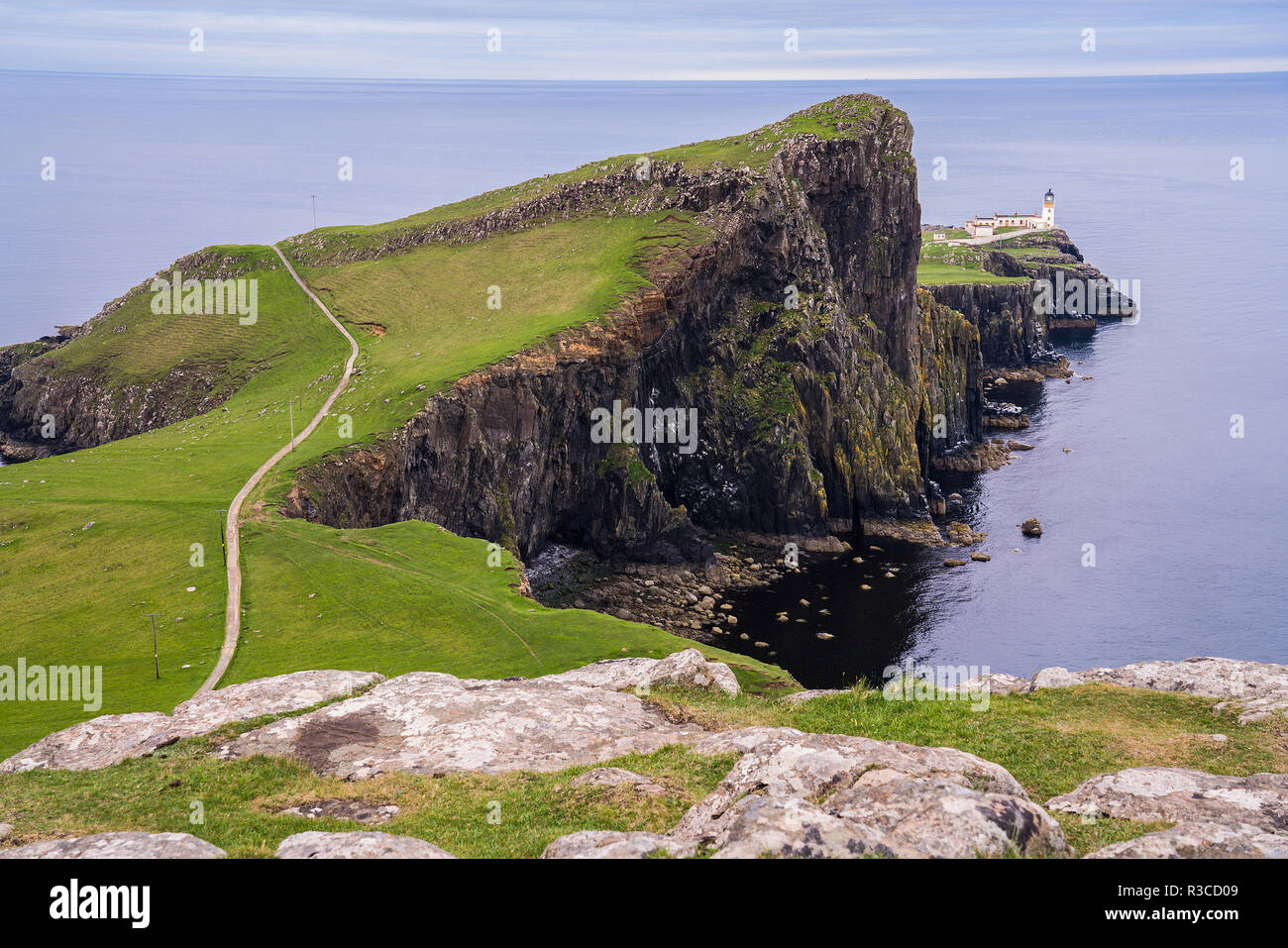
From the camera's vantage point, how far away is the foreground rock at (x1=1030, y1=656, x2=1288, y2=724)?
35.8 meters

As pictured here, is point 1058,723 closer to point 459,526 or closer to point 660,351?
point 459,526

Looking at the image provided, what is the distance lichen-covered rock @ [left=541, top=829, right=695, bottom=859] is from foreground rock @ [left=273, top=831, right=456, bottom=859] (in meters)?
2.36

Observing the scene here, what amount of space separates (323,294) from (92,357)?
2829 cm

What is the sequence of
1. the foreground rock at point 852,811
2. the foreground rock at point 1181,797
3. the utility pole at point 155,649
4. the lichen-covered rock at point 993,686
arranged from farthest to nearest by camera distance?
1. the utility pole at point 155,649
2. the lichen-covered rock at point 993,686
3. the foreground rock at point 1181,797
4. the foreground rock at point 852,811

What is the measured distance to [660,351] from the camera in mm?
107500

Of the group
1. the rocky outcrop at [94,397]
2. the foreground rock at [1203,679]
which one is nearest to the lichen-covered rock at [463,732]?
the foreground rock at [1203,679]

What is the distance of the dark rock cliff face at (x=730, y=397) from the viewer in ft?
289

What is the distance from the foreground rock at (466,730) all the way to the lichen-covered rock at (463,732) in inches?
1.3

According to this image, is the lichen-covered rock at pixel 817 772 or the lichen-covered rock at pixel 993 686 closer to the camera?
the lichen-covered rock at pixel 817 772

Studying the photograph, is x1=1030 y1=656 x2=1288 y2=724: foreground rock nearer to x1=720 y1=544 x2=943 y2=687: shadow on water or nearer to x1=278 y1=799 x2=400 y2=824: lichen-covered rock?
x1=278 y1=799 x2=400 y2=824: lichen-covered rock

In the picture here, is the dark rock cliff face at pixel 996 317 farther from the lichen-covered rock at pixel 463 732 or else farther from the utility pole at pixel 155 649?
the lichen-covered rock at pixel 463 732

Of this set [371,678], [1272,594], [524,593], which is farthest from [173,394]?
[1272,594]

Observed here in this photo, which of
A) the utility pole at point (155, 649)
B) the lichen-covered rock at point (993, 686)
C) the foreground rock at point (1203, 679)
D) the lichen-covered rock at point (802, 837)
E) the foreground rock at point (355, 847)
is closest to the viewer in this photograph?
the lichen-covered rock at point (802, 837)

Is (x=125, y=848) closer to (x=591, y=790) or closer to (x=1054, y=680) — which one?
(x=591, y=790)
